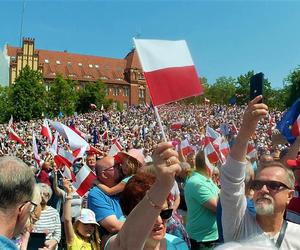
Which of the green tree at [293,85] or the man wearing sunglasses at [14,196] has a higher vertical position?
the green tree at [293,85]

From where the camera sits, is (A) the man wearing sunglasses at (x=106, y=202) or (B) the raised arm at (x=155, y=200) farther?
(A) the man wearing sunglasses at (x=106, y=202)

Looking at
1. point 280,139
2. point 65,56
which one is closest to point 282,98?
point 65,56

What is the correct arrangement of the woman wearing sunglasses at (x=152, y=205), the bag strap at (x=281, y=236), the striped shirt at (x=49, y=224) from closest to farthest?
the woman wearing sunglasses at (x=152, y=205), the bag strap at (x=281, y=236), the striped shirt at (x=49, y=224)

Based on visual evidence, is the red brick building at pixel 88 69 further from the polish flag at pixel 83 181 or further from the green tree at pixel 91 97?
the polish flag at pixel 83 181

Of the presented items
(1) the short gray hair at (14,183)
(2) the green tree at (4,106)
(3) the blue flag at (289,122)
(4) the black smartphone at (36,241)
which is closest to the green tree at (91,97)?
(2) the green tree at (4,106)

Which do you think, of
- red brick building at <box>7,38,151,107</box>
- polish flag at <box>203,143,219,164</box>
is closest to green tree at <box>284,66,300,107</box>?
red brick building at <box>7,38,151,107</box>

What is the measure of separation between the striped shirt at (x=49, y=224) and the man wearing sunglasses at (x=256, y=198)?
118 inches

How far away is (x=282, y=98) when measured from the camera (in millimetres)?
96750

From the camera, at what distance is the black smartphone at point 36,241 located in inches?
196

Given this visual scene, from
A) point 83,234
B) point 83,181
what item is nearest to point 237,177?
point 83,234

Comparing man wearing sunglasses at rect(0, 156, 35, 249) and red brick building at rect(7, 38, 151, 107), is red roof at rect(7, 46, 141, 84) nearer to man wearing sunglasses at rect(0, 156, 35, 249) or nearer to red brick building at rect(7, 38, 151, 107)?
red brick building at rect(7, 38, 151, 107)

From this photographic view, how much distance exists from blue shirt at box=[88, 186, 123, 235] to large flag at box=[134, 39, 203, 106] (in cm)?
156

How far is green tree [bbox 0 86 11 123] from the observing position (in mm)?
79775

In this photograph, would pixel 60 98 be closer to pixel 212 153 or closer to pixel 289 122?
pixel 212 153
